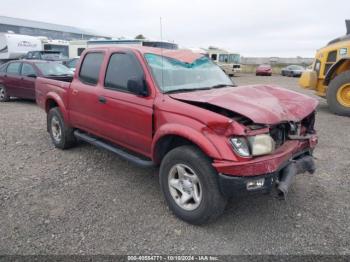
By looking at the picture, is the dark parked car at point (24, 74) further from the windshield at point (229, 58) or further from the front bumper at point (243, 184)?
the windshield at point (229, 58)

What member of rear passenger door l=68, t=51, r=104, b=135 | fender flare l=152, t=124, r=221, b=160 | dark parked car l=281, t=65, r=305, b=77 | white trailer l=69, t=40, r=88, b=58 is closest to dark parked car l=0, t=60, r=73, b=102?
rear passenger door l=68, t=51, r=104, b=135

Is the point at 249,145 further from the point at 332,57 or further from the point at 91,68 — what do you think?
the point at 332,57

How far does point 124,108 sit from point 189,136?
120 centimetres

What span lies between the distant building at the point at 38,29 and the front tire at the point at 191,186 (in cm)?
5518

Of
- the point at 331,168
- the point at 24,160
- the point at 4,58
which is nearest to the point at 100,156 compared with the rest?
the point at 24,160

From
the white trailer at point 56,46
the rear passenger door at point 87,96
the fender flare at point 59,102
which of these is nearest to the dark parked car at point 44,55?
the white trailer at point 56,46

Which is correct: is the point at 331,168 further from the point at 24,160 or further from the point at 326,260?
the point at 24,160

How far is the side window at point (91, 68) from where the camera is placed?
468 centimetres

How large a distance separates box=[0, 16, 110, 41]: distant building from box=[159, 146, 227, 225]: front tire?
55.2m

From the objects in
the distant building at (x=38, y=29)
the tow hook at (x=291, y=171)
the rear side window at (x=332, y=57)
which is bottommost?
the tow hook at (x=291, y=171)

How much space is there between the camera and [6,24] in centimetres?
5544

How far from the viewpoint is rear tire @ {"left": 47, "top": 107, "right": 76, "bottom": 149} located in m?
5.53

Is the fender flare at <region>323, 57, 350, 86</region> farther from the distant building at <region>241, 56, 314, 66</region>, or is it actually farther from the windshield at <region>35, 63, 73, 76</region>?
the distant building at <region>241, 56, 314, 66</region>

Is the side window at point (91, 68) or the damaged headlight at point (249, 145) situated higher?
the side window at point (91, 68)
